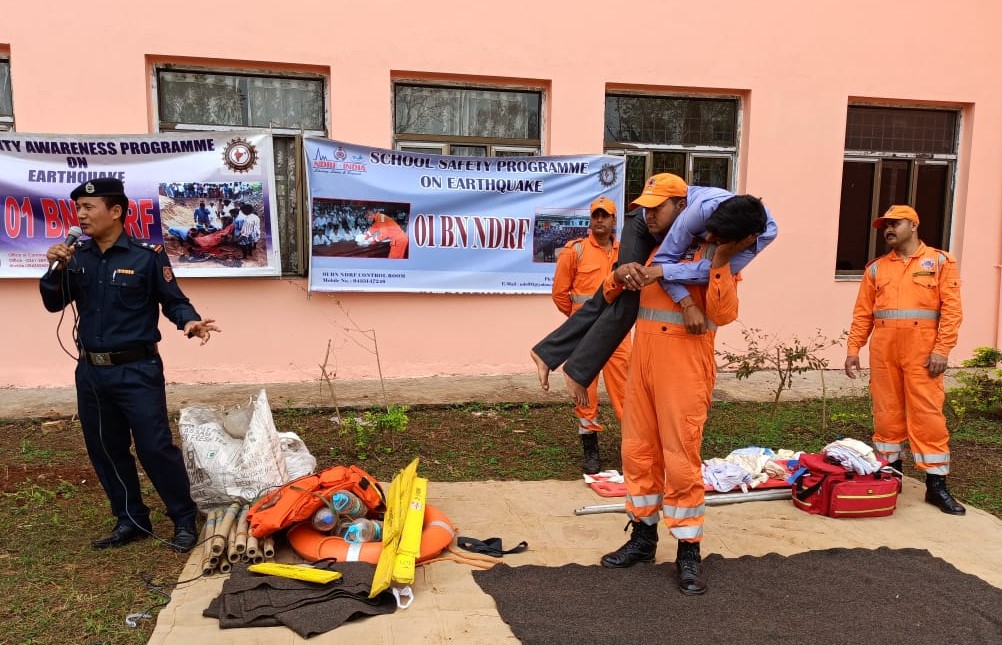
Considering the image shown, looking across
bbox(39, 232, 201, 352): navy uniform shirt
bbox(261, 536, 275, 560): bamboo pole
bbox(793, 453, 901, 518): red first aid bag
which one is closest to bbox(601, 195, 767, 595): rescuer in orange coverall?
bbox(793, 453, 901, 518): red first aid bag

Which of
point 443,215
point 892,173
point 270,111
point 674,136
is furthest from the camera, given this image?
point 892,173

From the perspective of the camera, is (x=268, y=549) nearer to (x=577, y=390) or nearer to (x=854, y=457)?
(x=577, y=390)

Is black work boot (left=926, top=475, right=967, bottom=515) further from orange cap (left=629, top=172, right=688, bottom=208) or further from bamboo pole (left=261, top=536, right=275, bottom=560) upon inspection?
bamboo pole (left=261, top=536, right=275, bottom=560)

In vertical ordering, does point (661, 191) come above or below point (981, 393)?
above

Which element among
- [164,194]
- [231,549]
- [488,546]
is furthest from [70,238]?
[164,194]

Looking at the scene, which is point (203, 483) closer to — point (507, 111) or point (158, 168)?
point (158, 168)

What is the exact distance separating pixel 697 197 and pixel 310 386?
4.89 m

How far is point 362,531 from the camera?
3.82 meters

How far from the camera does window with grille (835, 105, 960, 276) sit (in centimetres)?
834

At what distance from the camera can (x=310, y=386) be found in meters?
7.29

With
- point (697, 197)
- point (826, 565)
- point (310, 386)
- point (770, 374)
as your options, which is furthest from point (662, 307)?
point (770, 374)

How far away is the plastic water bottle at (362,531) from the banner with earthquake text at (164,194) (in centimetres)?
382

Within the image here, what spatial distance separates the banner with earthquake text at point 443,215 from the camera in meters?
7.16

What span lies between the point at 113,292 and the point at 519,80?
192 inches
